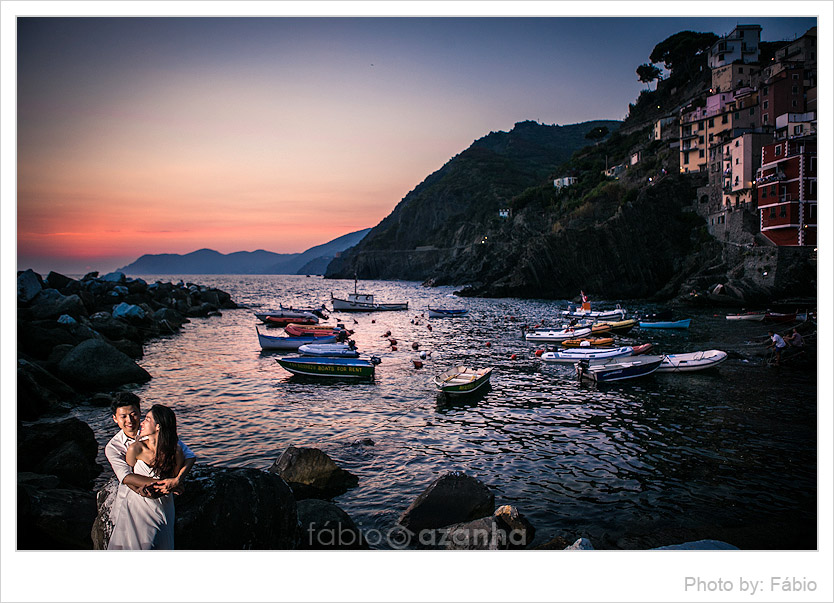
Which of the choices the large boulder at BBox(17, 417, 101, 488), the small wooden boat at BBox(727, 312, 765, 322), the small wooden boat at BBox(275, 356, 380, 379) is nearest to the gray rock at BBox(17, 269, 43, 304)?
the small wooden boat at BBox(275, 356, 380, 379)

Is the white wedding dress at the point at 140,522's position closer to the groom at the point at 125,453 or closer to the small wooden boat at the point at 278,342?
the groom at the point at 125,453

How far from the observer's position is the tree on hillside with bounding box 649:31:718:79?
9394 centimetres

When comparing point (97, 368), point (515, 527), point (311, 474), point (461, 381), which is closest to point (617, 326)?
point (461, 381)

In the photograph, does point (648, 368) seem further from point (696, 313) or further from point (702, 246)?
point (702, 246)

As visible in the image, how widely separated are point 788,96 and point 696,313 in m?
20.1

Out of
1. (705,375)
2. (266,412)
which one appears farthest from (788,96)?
(266,412)

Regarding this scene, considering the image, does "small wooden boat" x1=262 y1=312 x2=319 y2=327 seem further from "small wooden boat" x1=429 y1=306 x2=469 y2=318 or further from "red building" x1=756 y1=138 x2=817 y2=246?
"red building" x1=756 y1=138 x2=817 y2=246

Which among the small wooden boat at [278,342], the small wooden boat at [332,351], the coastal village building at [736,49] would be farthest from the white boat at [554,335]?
the coastal village building at [736,49]

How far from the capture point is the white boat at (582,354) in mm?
24156

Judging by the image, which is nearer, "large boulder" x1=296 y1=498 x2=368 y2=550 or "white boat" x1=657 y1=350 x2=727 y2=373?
"large boulder" x1=296 y1=498 x2=368 y2=550

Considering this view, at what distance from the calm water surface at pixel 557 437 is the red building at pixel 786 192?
8379 mm

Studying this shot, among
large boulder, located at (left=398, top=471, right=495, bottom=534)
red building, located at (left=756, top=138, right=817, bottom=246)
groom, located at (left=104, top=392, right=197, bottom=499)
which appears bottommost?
large boulder, located at (left=398, top=471, right=495, bottom=534)

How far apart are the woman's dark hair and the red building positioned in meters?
27.0

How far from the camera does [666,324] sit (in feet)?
115
